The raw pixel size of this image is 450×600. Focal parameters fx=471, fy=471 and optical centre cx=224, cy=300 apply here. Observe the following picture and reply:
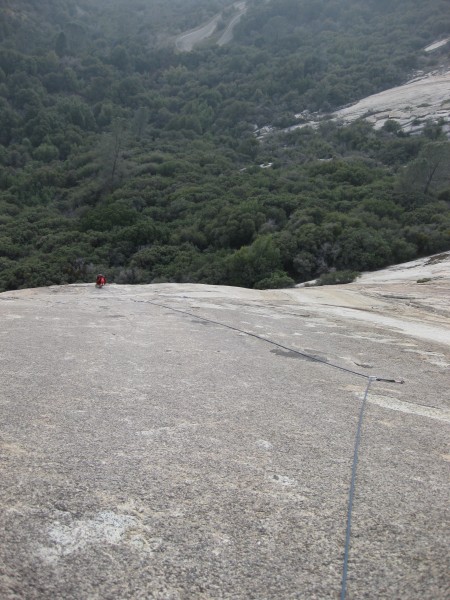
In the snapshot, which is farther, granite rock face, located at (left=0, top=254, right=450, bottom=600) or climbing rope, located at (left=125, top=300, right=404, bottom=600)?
climbing rope, located at (left=125, top=300, right=404, bottom=600)

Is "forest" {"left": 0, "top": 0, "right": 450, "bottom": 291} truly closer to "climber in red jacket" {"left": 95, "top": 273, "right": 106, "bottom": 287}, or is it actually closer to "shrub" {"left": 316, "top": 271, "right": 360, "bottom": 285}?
"shrub" {"left": 316, "top": 271, "right": 360, "bottom": 285}

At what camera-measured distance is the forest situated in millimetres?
31203

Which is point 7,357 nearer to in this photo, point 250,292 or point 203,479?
point 203,479

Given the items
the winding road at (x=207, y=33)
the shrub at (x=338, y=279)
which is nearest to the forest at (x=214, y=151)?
the shrub at (x=338, y=279)

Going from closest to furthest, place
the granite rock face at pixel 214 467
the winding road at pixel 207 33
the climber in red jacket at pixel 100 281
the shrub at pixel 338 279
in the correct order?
the granite rock face at pixel 214 467, the climber in red jacket at pixel 100 281, the shrub at pixel 338 279, the winding road at pixel 207 33

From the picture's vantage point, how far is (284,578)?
9.28 ft

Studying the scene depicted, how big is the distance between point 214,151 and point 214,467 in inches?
2765

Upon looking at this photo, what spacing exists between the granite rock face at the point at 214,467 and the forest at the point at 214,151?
1676 centimetres

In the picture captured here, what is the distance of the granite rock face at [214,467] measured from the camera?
9.26ft

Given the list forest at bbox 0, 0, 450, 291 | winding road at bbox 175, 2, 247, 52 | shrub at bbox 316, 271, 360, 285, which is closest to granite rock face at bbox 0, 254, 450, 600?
shrub at bbox 316, 271, 360, 285

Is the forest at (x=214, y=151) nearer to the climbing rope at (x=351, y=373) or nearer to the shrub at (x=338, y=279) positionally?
the shrub at (x=338, y=279)

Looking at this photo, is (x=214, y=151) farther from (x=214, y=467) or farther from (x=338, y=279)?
(x=214, y=467)

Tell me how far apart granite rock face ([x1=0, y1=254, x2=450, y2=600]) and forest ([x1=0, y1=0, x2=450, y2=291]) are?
16.8 meters

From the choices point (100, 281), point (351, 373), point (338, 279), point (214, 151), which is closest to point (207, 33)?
point (214, 151)
